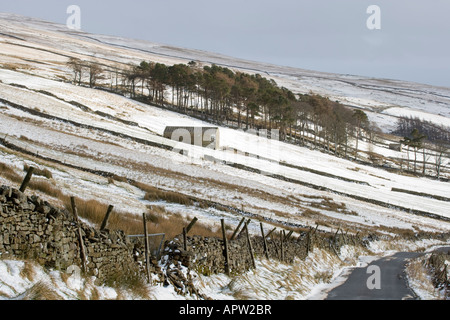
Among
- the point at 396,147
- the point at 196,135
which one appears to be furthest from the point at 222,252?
the point at 396,147

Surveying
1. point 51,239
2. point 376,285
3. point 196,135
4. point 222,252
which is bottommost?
point 376,285

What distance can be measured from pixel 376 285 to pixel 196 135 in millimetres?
53325

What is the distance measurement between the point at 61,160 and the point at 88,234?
91.9 ft

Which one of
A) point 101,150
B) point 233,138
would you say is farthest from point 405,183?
point 101,150

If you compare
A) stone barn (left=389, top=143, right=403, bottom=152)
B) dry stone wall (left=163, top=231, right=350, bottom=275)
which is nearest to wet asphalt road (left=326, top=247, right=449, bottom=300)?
dry stone wall (left=163, top=231, right=350, bottom=275)

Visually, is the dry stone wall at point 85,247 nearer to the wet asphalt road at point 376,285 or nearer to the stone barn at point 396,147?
the wet asphalt road at point 376,285

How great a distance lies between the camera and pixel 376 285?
1817 centimetres

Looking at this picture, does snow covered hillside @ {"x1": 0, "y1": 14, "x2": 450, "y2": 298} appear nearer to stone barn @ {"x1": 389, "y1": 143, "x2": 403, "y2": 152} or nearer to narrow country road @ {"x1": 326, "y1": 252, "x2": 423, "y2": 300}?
narrow country road @ {"x1": 326, "y1": 252, "x2": 423, "y2": 300}

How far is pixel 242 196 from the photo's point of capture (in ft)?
127

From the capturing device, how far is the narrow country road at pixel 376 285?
1588cm

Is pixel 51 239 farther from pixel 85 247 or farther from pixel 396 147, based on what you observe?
pixel 396 147

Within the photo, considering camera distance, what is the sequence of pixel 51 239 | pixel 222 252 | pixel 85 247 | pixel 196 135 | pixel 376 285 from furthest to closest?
pixel 196 135, pixel 376 285, pixel 222 252, pixel 85 247, pixel 51 239

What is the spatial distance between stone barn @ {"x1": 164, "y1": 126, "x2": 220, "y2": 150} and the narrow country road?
46.3 m

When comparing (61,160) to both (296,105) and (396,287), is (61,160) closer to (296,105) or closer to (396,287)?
(396,287)
